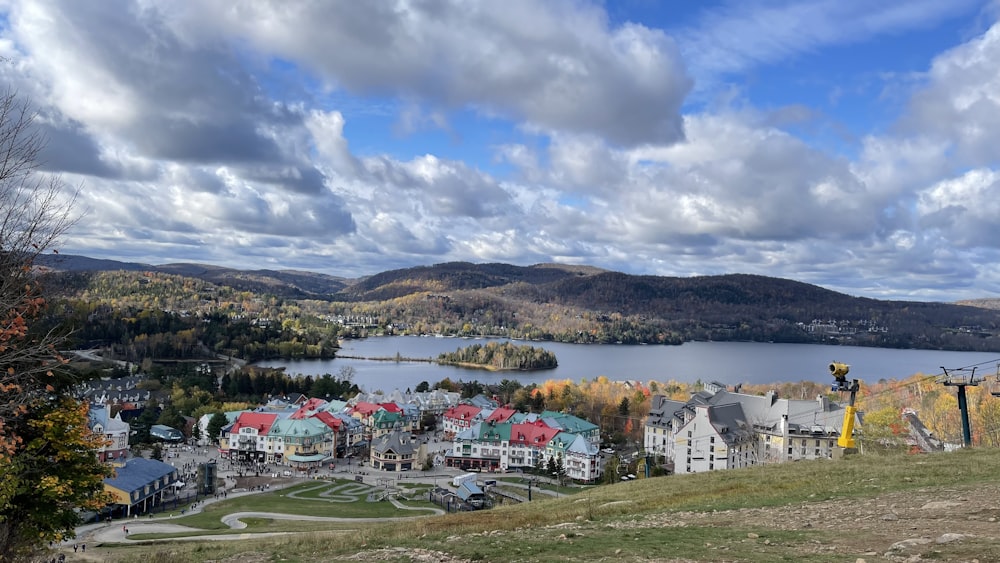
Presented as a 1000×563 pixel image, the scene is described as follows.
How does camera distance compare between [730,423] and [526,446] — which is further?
[526,446]

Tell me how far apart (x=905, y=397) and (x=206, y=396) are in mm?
63832

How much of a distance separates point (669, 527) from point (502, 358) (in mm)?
104277

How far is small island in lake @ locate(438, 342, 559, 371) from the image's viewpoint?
110062mm

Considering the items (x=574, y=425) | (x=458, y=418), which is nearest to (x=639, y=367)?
(x=458, y=418)

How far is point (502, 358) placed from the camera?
112 metres

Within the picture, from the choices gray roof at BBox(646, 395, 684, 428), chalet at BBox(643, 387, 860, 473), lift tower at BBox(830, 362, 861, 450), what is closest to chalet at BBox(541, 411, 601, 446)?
gray roof at BBox(646, 395, 684, 428)

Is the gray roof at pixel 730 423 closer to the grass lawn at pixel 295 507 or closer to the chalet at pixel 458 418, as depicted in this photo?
the grass lawn at pixel 295 507

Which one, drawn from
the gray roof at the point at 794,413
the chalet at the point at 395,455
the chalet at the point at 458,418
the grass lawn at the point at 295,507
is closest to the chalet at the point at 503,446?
the chalet at the point at 395,455

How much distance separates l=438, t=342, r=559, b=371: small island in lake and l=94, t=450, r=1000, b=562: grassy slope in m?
95.5

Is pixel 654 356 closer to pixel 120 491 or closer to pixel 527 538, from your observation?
pixel 120 491

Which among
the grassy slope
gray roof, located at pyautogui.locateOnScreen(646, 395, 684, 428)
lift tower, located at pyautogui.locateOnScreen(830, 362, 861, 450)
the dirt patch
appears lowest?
gray roof, located at pyautogui.locateOnScreen(646, 395, 684, 428)

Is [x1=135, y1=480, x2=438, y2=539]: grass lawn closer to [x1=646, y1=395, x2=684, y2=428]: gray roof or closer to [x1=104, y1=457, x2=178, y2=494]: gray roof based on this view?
[x1=104, y1=457, x2=178, y2=494]: gray roof

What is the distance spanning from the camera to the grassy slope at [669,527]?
7.09 meters

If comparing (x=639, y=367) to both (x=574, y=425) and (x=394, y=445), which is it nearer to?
(x=574, y=425)
